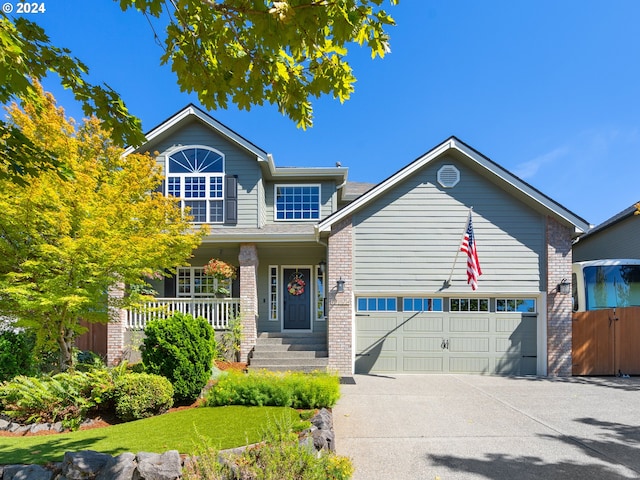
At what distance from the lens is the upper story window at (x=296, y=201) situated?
561 inches

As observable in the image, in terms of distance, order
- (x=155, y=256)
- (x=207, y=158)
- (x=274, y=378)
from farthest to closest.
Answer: (x=207, y=158), (x=155, y=256), (x=274, y=378)

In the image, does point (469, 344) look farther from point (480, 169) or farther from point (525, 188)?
point (480, 169)

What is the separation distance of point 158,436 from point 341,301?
20.6ft

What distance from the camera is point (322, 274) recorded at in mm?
13703

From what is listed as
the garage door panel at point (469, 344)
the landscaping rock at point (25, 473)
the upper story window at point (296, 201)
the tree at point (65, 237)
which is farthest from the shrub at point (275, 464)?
the upper story window at point (296, 201)

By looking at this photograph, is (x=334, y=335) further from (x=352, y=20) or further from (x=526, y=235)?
(x=352, y=20)

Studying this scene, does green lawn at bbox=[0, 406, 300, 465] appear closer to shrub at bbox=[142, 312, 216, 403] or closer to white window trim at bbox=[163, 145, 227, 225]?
shrub at bbox=[142, 312, 216, 403]

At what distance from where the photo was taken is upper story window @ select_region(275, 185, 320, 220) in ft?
46.7

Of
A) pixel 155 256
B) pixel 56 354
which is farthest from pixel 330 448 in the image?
pixel 56 354

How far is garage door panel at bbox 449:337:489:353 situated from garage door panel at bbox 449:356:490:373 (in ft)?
0.75

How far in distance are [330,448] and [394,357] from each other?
6736mm

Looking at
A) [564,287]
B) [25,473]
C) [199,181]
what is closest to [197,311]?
[199,181]

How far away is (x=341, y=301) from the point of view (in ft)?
36.8

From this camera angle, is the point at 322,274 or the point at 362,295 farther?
the point at 322,274
